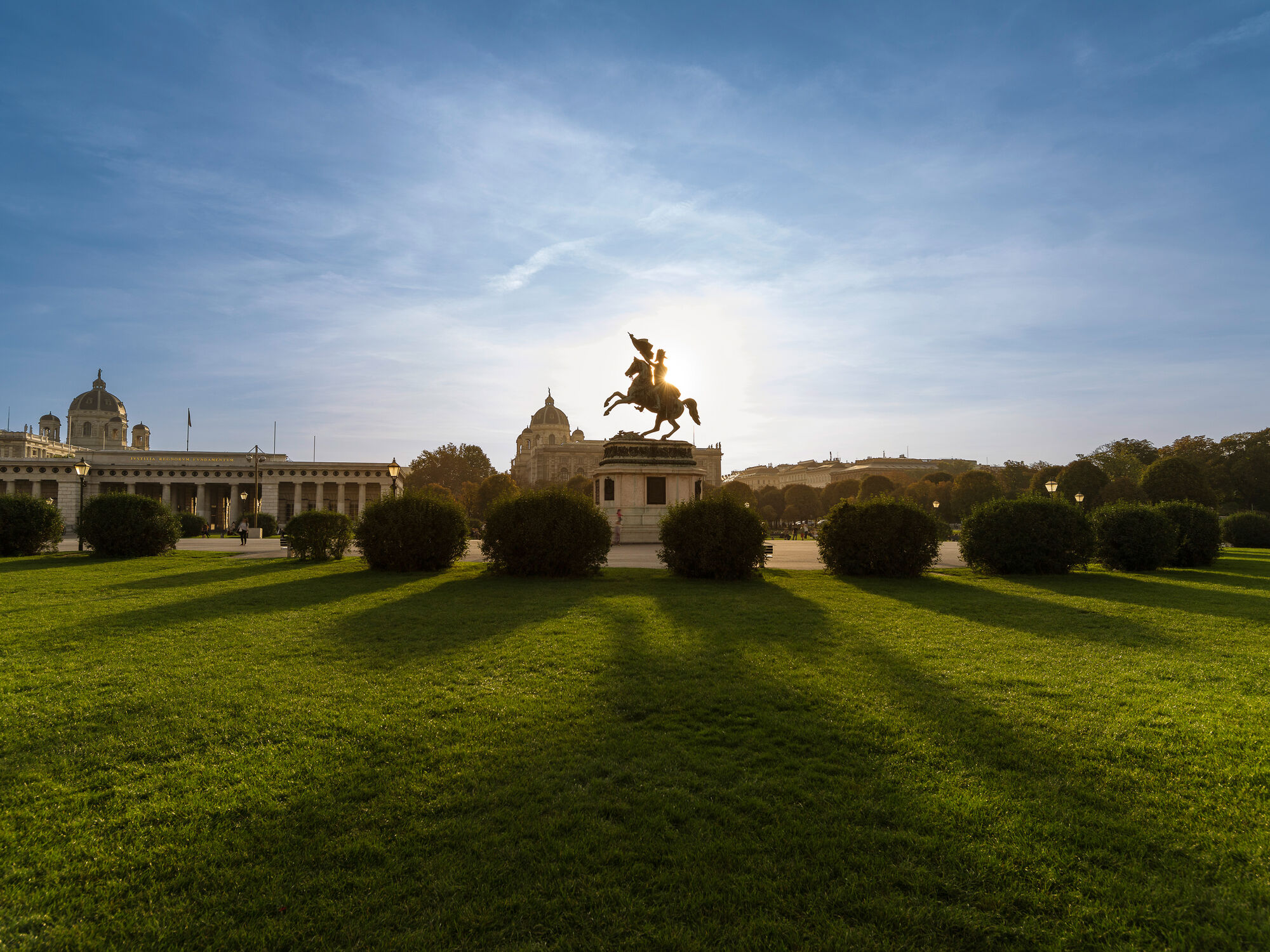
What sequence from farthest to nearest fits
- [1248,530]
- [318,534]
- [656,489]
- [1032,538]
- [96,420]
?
[96,420] → [1248,530] → [656,489] → [318,534] → [1032,538]

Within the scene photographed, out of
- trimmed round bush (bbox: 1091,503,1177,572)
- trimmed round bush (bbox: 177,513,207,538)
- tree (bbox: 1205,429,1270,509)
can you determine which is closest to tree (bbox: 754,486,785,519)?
tree (bbox: 1205,429,1270,509)

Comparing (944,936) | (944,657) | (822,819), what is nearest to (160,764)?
(822,819)

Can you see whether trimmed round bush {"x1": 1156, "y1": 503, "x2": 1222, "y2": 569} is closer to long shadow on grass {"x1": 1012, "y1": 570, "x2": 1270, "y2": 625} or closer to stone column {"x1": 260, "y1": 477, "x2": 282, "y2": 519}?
long shadow on grass {"x1": 1012, "y1": 570, "x2": 1270, "y2": 625}

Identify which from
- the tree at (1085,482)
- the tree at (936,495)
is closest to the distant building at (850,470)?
the tree at (936,495)

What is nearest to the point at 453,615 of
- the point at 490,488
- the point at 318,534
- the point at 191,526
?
the point at 318,534

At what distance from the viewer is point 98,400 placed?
103 meters

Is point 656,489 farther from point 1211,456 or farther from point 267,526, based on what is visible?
point 1211,456

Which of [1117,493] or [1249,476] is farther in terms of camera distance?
[1249,476]

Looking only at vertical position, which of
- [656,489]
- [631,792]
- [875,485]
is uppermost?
[875,485]

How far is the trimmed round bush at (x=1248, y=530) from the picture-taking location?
105 feet

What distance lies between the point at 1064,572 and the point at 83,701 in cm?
2014

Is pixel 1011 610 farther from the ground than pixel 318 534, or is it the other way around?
pixel 318 534

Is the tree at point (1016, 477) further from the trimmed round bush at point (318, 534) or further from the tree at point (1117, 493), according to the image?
the trimmed round bush at point (318, 534)

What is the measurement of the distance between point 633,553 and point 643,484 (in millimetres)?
6754
